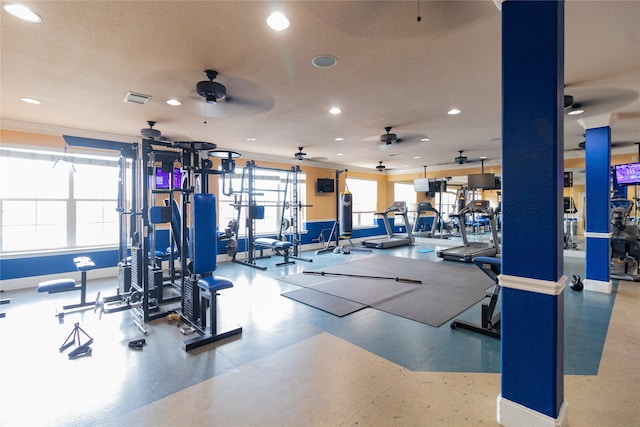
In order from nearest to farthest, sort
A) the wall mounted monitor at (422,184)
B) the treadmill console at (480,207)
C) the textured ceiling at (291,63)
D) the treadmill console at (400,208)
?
the textured ceiling at (291,63) → the treadmill console at (480,207) → the treadmill console at (400,208) → the wall mounted monitor at (422,184)

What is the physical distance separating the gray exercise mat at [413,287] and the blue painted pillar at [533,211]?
5.31ft

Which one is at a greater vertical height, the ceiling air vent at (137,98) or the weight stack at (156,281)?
the ceiling air vent at (137,98)

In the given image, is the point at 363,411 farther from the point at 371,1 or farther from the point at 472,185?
the point at 472,185

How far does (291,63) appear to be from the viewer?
281 centimetres

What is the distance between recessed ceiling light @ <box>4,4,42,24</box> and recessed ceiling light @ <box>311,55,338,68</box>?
2085 millimetres

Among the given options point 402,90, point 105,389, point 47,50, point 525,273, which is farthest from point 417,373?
point 47,50

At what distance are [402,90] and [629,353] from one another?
11.4ft

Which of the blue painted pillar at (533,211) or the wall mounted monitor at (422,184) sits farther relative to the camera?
the wall mounted monitor at (422,184)

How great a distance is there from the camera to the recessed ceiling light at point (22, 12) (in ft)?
6.50

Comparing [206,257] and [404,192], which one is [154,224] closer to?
[206,257]

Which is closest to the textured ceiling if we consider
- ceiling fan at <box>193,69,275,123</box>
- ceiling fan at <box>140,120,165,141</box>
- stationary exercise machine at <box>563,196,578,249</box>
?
ceiling fan at <box>193,69,275,123</box>

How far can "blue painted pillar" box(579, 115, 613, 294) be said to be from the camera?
4387 mm

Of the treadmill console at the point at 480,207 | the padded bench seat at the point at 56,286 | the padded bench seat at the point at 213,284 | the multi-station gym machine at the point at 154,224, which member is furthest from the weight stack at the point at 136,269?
the treadmill console at the point at 480,207

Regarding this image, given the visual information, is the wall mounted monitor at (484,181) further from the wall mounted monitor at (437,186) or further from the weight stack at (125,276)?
the weight stack at (125,276)
